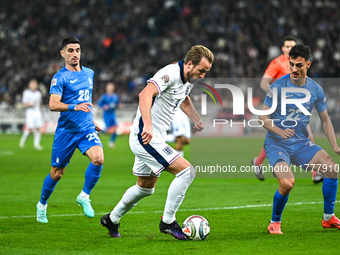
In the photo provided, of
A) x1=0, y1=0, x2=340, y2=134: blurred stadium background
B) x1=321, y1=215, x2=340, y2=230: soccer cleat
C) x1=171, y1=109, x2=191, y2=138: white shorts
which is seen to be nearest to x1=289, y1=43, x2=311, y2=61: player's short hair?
x1=321, y1=215, x2=340, y2=230: soccer cleat

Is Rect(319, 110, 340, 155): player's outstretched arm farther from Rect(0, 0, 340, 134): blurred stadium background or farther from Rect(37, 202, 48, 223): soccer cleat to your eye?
Rect(0, 0, 340, 134): blurred stadium background

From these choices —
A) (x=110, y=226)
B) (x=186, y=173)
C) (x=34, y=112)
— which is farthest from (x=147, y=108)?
(x=34, y=112)

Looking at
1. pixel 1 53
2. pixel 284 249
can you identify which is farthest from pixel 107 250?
pixel 1 53

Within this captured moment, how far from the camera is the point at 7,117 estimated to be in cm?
3155

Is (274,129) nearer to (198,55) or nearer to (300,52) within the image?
(300,52)

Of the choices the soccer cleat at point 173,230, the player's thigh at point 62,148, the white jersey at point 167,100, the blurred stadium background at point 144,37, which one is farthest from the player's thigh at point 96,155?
the blurred stadium background at point 144,37

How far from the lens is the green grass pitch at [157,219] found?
6.47m

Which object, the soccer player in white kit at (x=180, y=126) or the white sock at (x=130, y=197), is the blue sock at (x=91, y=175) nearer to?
the white sock at (x=130, y=197)

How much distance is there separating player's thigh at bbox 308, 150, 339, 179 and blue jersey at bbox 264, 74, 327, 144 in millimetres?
344

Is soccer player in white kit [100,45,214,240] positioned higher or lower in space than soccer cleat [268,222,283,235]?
higher

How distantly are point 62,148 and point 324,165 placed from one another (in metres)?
3.65

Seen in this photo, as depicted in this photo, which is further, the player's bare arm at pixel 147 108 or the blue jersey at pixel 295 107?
the blue jersey at pixel 295 107

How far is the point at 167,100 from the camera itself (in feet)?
22.3

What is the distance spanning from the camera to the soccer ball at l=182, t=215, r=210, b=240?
6805 millimetres
